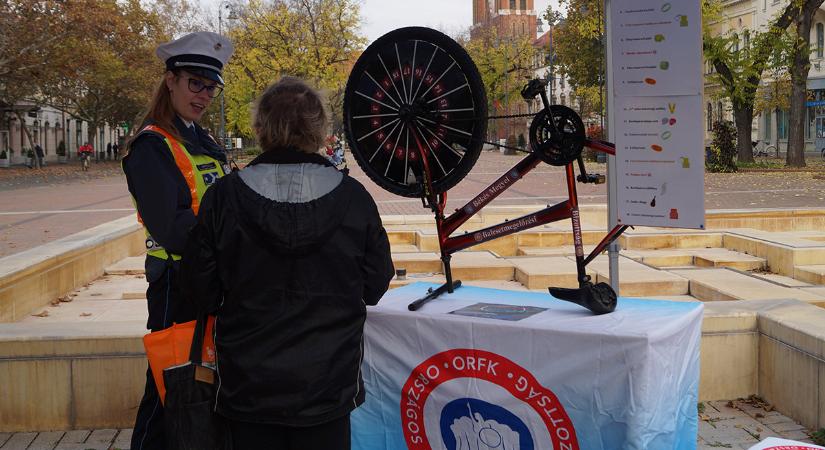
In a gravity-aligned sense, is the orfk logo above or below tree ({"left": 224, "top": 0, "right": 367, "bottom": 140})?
below

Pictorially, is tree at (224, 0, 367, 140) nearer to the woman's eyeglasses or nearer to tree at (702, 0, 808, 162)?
tree at (702, 0, 808, 162)

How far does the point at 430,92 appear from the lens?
4.10m

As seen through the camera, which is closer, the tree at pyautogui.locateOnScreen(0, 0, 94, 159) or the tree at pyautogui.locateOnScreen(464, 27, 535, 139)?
the tree at pyautogui.locateOnScreen(0, 0, 94, 159)

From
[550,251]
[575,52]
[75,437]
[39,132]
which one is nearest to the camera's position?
[75,437]

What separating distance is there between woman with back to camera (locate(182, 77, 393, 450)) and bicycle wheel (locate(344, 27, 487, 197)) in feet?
4.38

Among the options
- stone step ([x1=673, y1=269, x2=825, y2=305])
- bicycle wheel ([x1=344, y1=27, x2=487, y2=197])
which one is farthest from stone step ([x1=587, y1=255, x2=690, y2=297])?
bicycle wheel ([x1=344, y1=27, x2=487, y2=197])

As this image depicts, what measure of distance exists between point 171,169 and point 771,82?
52.5 meters

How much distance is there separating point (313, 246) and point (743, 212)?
12182 mm

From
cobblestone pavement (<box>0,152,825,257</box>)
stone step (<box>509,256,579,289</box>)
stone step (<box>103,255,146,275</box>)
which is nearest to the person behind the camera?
stone step (<box>509,256,579,289</box>)

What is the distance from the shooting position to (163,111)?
3367 millimetres

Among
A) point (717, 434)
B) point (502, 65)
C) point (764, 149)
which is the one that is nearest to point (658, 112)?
point (717, 434)

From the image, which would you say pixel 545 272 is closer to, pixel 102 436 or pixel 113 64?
pixel 102 436

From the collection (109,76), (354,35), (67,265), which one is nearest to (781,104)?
(354,35)

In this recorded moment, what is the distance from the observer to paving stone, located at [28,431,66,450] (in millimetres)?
4707
